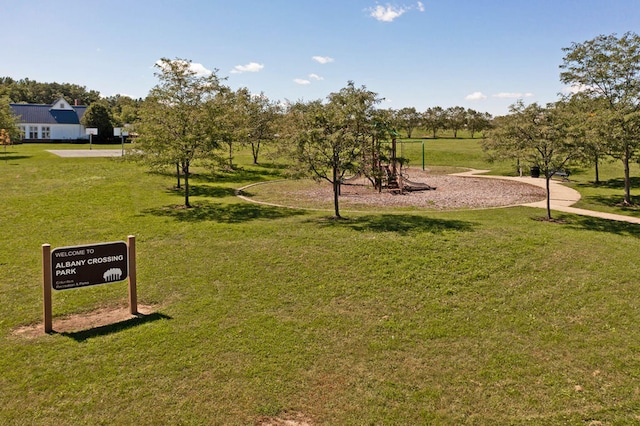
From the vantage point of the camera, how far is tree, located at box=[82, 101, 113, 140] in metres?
66.4

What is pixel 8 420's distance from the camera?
6.16m

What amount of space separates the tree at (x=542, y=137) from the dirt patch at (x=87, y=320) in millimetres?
15725

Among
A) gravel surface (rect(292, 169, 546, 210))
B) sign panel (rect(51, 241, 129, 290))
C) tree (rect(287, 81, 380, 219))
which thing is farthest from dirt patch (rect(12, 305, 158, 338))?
gravel surface (rect(292, 169, 546, 210))

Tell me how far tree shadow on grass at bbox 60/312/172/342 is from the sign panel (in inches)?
36.7

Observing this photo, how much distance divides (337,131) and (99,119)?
6196 centimetres

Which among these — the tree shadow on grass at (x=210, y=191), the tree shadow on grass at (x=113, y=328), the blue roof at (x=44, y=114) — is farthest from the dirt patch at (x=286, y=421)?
the blue roof at (x=44, y=114)

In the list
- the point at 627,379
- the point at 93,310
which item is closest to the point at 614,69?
the point at 627,379

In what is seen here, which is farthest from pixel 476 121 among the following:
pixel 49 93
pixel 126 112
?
pixel 49 93

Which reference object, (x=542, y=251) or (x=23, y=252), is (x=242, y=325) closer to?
(x=23, y=252)

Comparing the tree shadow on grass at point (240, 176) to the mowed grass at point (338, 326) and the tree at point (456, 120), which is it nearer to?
the mowed grass at point (338, 326)

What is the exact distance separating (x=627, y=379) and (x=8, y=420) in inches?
392

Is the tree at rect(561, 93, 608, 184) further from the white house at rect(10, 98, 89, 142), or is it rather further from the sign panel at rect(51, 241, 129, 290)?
the white house at rect(10, 98, 89, 142)

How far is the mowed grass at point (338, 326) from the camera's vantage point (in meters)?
6.78

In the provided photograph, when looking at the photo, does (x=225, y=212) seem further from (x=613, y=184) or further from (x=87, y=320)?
(x=613, y=184)
